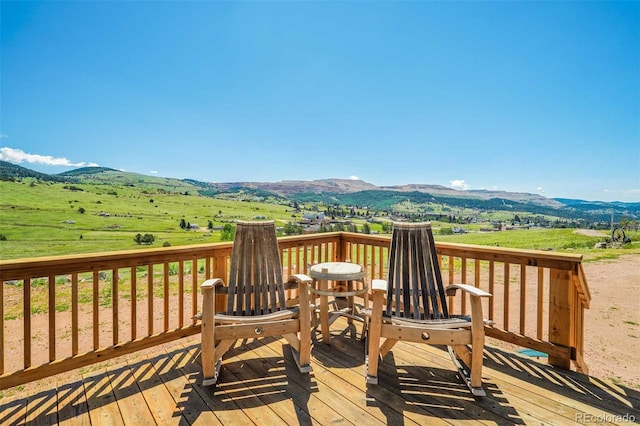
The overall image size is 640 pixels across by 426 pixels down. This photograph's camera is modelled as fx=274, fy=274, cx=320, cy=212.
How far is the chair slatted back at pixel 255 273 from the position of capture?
2.54m

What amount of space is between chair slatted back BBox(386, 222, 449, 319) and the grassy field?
903cm

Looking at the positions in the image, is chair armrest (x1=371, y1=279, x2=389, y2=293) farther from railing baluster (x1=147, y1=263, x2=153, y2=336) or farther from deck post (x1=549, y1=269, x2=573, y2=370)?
railing baluster (x1=147, y1=263, x2=153, y2=336)

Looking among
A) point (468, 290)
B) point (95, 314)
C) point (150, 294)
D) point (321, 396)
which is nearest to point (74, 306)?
point (95, 314)

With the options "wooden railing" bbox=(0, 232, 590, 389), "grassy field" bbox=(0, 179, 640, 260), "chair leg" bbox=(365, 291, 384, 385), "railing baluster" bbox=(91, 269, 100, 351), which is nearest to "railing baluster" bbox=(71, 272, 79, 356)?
"wooden railing" bbox=(0, 232, 590, 389)

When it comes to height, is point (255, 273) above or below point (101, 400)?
above

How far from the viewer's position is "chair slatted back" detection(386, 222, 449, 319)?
2.42 m

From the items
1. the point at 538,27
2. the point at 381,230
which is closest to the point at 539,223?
the point at 538,27

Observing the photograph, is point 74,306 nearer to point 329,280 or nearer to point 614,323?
point 329,280

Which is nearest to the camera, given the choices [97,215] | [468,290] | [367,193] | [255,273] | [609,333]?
[468,290]

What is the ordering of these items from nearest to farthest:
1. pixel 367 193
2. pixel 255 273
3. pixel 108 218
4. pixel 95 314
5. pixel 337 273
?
pixel 95 314 < pixel 255 273 < pixel 337 273 < pixel 108 218 < pixel 367 193

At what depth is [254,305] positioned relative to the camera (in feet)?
8.36

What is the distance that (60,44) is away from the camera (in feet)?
21.5

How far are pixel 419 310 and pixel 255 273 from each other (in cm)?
154

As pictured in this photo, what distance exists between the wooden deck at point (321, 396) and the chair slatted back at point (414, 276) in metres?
0.58
